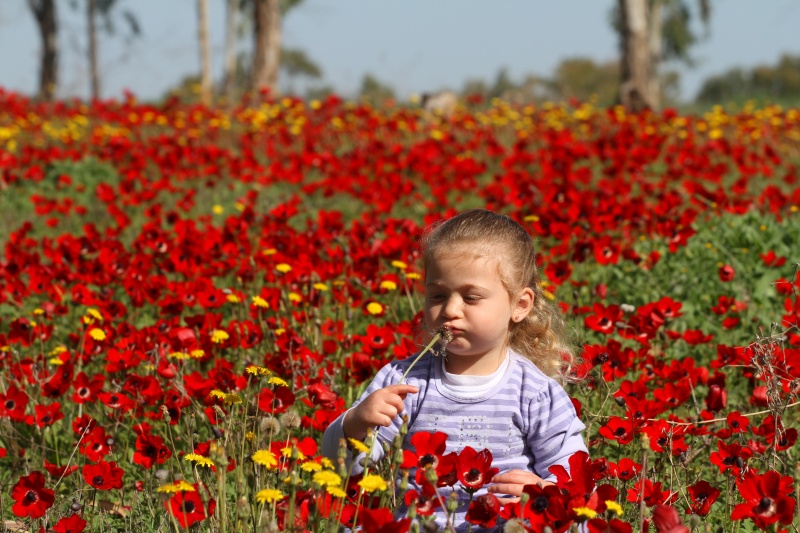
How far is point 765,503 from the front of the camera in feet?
6.14

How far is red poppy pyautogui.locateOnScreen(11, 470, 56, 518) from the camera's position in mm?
2311

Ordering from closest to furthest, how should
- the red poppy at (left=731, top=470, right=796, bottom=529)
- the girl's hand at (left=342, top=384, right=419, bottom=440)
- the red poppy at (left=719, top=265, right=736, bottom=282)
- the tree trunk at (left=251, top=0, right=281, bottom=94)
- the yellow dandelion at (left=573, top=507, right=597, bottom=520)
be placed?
the yellow dandelion at (left=573, top=507, right=597, bottom=520) < the red poppy at (left=731, top=470, right=796, bottom=529) < the girl's hand at (left=342, top=384, right=419, bottom=440) < the red poppy at (left=719, top=265, right=736, bottom=282) < the tree trunk at (left=251, top=0, right=281, bottom=94)

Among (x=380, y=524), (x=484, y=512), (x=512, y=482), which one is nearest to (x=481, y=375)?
(x=512, y=482)

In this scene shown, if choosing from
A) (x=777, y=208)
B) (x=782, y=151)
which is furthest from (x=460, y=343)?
(x=782, y=151)

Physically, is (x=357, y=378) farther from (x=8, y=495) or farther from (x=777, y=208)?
(x=777, y=208)

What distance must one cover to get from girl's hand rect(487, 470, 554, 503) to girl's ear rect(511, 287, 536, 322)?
0.50m

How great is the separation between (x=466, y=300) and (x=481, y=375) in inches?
9.0

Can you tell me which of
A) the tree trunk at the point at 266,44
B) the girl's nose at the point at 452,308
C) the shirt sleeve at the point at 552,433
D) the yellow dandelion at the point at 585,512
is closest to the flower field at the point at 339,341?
the yellow dandelion at the point at 585,512

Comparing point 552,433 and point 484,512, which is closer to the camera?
→ point 484,512

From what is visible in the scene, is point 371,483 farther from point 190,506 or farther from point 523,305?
point 523,305

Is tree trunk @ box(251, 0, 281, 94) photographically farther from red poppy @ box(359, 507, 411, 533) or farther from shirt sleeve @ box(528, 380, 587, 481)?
red poppy @ box(359, 507, 411, 533)

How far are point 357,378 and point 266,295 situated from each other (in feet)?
2.71

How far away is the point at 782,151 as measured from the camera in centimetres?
1052

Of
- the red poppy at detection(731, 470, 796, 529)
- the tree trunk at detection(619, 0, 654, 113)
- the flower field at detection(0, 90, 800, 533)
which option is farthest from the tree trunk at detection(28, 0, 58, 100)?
the red poppy at detection(731, 470, 796, 529)
